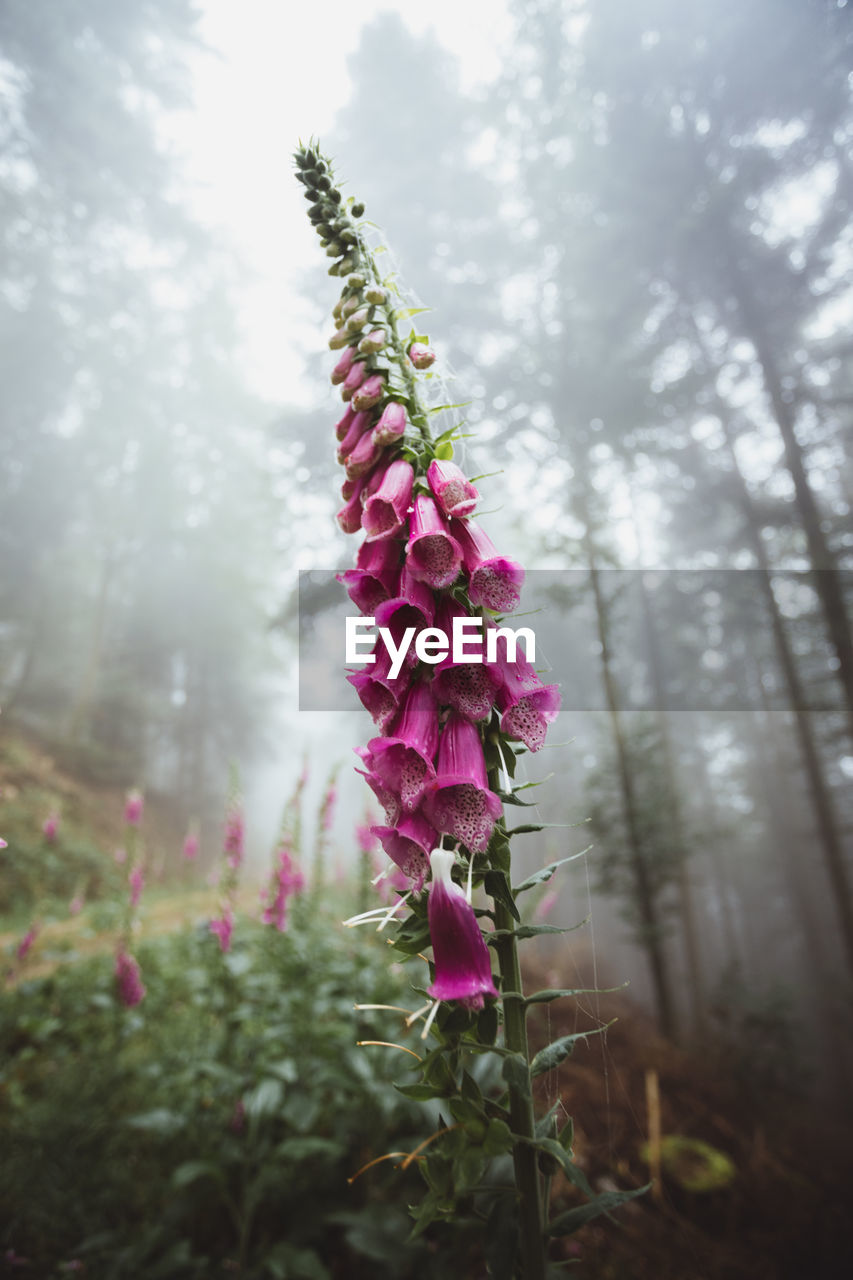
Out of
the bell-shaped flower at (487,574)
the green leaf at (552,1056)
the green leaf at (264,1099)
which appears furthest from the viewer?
the green leaf at (264,1099)

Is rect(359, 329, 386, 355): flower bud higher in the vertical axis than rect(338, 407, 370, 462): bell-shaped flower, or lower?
higher

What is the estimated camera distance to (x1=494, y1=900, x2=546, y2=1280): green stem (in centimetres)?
84

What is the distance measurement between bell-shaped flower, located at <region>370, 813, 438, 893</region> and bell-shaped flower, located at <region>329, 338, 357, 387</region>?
0.90 metres

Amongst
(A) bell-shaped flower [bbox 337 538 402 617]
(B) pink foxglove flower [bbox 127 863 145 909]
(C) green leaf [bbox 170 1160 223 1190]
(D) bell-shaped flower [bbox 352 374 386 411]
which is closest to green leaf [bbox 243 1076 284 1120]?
(C) green leaf [bbox 170 1160 223 1190]

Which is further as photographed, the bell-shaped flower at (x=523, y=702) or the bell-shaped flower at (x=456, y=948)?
the bell-shaped flower at (x=523, y=702)

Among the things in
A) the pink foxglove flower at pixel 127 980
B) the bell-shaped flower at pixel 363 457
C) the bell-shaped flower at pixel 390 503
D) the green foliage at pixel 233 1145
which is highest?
the bell-shaped flower at pixel 363 457

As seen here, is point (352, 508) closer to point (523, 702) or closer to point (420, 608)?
point (420, 608)

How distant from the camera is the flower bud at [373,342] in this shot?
112 centimetres

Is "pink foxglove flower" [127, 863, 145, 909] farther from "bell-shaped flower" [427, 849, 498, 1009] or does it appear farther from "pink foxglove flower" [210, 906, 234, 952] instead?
"bell-shaped flower" [427, 849, 498, 1009]

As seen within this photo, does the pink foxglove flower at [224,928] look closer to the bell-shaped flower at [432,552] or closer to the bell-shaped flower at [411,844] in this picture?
the bell-shaped flower at [411,844]

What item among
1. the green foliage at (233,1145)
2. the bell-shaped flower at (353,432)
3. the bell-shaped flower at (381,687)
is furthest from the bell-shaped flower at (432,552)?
the green foliage at (233,1145)

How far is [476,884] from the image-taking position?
0.92 meters

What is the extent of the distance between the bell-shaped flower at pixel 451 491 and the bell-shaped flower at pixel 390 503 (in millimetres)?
50

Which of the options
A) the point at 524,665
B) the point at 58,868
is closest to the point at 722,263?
the point at 524,665
